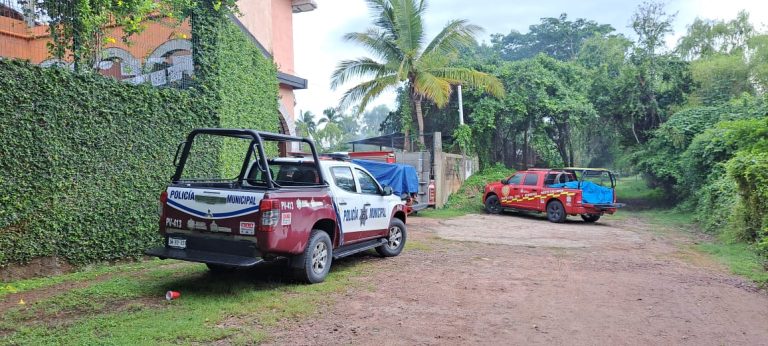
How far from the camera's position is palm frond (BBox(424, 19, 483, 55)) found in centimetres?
1922

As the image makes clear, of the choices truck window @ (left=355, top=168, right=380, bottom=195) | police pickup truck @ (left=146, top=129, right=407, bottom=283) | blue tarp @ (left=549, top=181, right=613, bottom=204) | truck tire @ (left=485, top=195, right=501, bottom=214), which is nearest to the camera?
police pickup truck @ (left=146, top=129, right=407, bottom=283)

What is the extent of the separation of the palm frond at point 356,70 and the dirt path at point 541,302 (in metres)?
11.2

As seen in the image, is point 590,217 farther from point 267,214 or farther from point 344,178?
point 267,214

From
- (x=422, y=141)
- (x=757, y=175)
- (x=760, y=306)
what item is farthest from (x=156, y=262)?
(x=422, y=141)

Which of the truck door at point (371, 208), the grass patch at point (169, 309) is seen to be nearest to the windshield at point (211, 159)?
the truck door at point (371, 208)

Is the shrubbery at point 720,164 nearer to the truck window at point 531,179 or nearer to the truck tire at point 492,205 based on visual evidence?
the truck window at point 531,179

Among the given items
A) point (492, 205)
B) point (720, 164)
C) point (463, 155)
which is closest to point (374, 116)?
point (463, 155)

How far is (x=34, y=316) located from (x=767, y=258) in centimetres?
964

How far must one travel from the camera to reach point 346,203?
705cm

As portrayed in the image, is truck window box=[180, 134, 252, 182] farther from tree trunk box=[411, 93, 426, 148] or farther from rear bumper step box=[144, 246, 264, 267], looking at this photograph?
tree trunk box=[411, 93, 426, 148]

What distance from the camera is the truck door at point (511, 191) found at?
658 inches

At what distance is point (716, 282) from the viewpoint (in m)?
6.96

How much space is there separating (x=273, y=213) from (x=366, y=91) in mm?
15059

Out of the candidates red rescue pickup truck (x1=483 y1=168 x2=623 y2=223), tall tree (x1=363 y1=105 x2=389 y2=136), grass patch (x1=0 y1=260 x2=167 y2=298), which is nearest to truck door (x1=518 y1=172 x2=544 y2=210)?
red rescue pickup truck (x1=483 y1=168 x2=623 y2=223)
